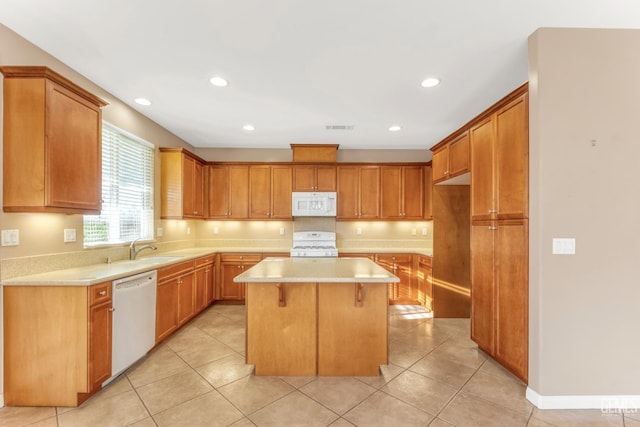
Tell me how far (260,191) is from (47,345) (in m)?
3.30

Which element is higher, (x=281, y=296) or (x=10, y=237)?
(x=10, y=237)

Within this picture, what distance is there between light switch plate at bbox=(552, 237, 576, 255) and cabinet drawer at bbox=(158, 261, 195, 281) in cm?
357

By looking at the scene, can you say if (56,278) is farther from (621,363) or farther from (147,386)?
(621,363)

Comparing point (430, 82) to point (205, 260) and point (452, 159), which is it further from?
point (205, 260)

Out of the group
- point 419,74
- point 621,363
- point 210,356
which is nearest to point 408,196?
point 419,74

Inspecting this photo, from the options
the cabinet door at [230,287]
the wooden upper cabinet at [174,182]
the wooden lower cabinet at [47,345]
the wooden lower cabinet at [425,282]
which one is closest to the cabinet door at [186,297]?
the cabinet door at [230,287]

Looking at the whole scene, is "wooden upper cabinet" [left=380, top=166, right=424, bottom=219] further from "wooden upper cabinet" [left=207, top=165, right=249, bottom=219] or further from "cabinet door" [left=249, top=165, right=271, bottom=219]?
"wooden upper cabinet" [left=207, top=165, right=249, bottom=219]

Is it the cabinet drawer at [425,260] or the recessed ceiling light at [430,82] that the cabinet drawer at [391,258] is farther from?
the recessed ceiling light at [430,82]

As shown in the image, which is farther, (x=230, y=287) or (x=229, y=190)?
(x=229, y=190)

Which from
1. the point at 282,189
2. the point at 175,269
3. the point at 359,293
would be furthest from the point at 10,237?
the point at 282,189

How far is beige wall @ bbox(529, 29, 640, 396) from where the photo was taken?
1.94m

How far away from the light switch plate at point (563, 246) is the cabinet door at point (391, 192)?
9.56ft

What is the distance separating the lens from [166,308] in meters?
3.05

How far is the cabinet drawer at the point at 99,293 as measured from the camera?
2.03m
